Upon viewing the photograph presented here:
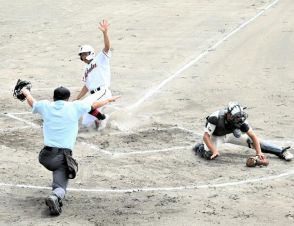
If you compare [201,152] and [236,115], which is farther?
[201,152]

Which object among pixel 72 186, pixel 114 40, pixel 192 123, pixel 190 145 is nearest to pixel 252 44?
pixel 114 40

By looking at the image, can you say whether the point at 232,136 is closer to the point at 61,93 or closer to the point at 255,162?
the point at 255,162

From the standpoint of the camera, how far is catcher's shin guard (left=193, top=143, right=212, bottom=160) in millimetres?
11205

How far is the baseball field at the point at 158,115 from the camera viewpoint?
9203mm

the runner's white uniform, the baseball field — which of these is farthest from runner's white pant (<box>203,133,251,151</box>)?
the runner's white uniform

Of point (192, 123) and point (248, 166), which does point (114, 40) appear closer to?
point (192, 123)

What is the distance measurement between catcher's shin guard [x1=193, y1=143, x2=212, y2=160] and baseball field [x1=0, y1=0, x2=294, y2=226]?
16cm

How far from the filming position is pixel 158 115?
14305mm

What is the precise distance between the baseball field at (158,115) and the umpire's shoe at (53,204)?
0.38 ft

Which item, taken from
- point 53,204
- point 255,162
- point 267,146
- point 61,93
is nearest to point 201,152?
point 255,162

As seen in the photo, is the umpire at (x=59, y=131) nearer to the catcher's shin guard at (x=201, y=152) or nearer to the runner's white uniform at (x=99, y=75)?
the catcher's shin guard at (x=201, y=152)

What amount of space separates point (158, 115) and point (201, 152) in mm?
3072

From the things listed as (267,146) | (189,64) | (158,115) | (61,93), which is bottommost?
(189,64)

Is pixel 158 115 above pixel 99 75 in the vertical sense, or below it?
below
